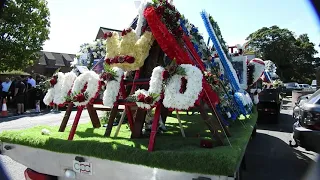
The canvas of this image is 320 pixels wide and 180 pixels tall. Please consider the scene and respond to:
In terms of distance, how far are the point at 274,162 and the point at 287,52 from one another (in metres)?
54.1

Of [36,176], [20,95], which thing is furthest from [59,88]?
[20,95]

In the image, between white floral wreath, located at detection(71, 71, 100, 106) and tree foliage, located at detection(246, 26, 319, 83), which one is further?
tree foliage, located at detection(246, 26, 319, 83)

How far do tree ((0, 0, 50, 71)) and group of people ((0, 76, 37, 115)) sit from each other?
269cm

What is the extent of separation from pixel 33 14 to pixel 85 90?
1675cm

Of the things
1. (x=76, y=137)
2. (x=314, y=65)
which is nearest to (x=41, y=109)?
(x=76, y=137)

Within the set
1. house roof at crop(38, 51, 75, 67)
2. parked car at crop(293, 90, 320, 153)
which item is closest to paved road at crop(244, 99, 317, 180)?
parked car at crop(293, 90, 320, 153)

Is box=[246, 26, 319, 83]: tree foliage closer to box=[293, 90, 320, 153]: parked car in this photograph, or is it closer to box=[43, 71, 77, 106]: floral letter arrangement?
box=[293, 90, 320, 153]: parked car

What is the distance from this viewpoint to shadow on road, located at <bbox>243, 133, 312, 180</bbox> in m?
5.07

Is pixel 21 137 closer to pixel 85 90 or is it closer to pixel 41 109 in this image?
pixel 85 90

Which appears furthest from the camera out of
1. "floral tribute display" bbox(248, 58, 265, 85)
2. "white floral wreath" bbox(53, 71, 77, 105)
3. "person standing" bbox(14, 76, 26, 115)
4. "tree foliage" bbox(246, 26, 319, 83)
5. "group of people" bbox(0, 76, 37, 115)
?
"tree foliage" bbox(246, 26, 319, 83)

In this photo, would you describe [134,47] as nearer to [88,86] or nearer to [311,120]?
[88,86]

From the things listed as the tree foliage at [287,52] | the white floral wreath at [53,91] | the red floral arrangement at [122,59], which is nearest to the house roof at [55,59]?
the tree foliage at [287,52]

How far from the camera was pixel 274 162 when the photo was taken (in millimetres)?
5934

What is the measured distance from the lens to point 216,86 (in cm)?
477
